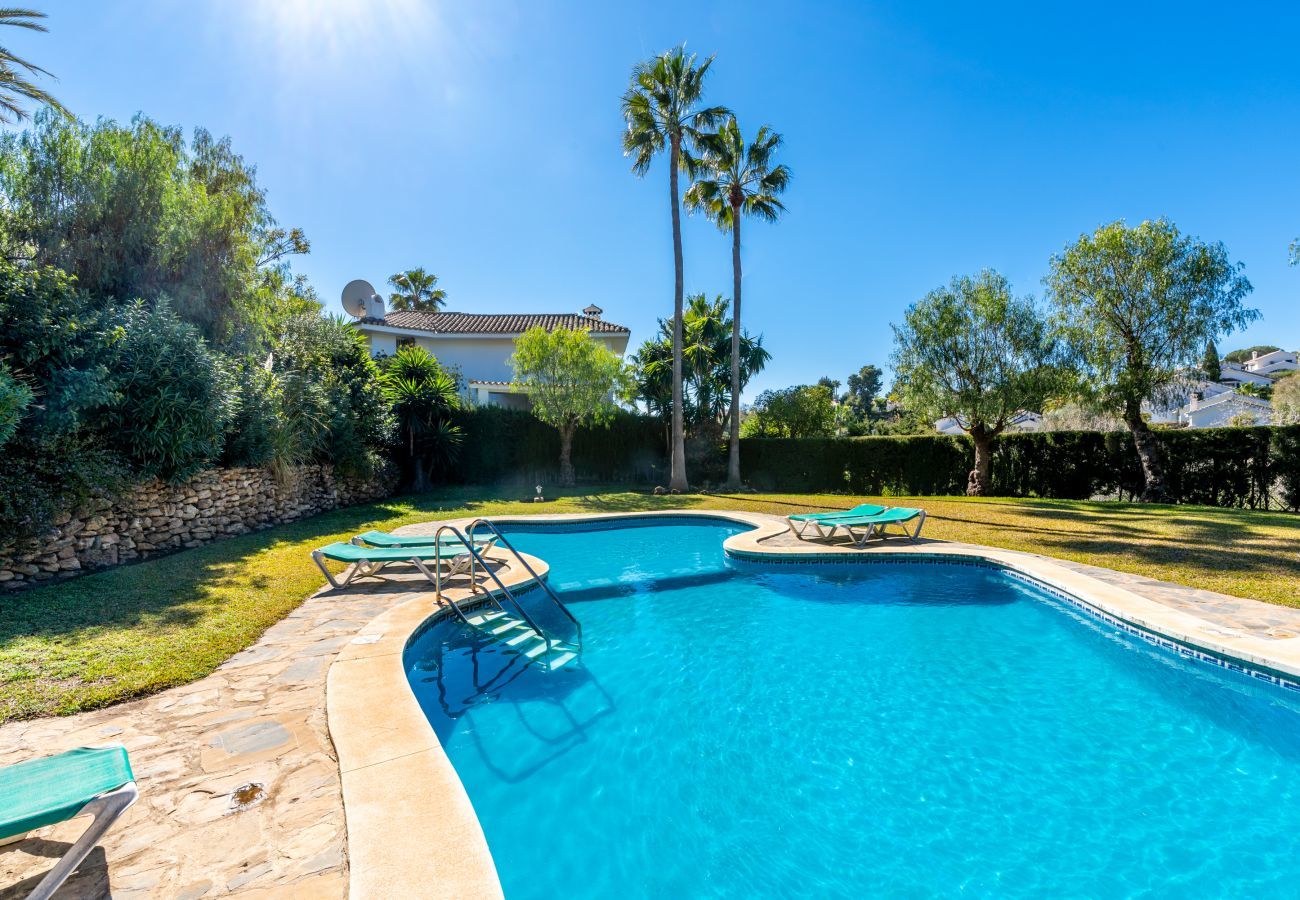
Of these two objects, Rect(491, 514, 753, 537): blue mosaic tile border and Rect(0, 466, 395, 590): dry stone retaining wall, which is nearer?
Rect(0, 466, 395, 590): dry stone retaining wall

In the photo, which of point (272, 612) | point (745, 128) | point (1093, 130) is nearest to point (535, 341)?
point (745, 128)

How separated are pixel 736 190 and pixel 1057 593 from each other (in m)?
18.5

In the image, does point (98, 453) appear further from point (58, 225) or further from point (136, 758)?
point (136, 758)

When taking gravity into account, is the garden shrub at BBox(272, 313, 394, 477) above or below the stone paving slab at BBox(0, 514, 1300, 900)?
above

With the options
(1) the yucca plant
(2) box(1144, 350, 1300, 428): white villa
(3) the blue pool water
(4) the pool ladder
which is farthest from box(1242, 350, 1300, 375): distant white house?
(4) the pool ladder

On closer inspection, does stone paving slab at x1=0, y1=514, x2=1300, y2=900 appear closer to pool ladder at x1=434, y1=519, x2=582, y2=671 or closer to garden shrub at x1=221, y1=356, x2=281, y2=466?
pool ladder at x1=434, y1=519, x2=582, y2=671

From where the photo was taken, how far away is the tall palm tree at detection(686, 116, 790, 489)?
67.6 feet

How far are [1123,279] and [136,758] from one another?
2248cm

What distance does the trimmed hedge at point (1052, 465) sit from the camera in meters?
15.2

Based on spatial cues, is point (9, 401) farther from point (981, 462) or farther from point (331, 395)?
point (981, 462)

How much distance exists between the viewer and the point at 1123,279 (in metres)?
16.0

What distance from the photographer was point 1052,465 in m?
18.5

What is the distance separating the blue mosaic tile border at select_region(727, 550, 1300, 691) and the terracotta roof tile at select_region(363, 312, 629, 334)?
1954cm

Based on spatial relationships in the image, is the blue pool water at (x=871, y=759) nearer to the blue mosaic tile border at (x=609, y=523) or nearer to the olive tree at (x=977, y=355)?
the blue mosaic tile border at (x=609, y=523)
